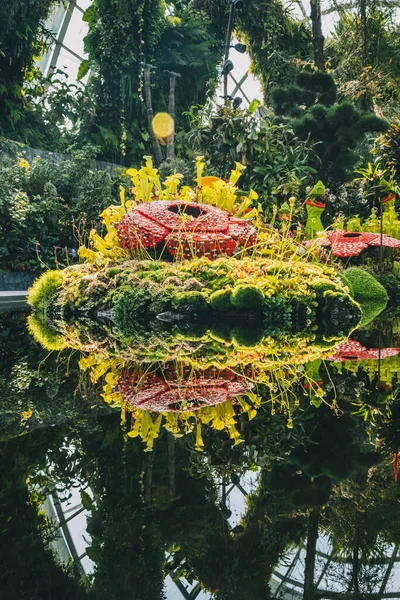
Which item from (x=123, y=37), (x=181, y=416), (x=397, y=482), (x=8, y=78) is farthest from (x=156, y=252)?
(x=123, y=37)

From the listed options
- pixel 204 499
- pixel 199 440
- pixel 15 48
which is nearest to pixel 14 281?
pixel 15 48

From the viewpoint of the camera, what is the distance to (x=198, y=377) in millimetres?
2760

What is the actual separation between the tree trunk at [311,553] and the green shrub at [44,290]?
6.36 meters

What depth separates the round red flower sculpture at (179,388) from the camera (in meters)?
2.20

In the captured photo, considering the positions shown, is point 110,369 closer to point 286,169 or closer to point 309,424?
point 309,424

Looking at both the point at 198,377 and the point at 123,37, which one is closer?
the point at 198,377

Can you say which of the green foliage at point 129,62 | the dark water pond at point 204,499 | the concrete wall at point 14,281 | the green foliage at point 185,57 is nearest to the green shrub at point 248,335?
the dark water pond at point 204,499

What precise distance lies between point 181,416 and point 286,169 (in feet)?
27.0

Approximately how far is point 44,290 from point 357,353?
464 cm

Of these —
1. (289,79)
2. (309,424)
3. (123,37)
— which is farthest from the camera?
(289,79)

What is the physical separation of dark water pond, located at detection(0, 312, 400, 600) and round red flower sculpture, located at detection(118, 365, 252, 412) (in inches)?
0.7

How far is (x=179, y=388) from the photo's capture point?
2475 millimetres

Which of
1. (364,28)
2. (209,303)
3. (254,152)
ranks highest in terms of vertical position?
(364,28)

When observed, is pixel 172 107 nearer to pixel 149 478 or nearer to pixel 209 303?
pixel 209 303
